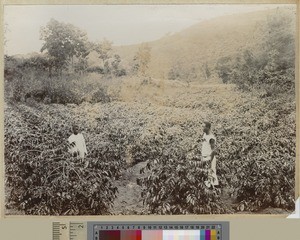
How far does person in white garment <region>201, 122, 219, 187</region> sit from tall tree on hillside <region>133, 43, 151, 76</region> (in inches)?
28.1

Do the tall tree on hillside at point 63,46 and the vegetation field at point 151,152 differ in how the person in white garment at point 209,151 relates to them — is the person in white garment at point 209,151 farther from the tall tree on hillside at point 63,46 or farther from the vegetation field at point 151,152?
the tall tree on hillside at point 63,46

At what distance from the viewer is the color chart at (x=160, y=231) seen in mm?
859

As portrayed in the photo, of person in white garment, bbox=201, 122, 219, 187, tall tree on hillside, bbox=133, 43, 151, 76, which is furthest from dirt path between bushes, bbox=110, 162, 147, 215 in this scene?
tall tree on hillside, bbox=133, 43, 151, 76

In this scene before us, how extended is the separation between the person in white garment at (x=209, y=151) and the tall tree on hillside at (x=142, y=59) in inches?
28.1

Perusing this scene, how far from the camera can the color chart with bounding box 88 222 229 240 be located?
86cm

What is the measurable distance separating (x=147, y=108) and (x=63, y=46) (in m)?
0.89

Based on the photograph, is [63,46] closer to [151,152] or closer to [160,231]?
[151,152]

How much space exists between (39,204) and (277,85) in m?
2.30

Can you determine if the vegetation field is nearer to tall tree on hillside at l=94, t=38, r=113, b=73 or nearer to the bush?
the bush

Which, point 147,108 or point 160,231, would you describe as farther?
point 147,108

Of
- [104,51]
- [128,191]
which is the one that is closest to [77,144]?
[128,191]

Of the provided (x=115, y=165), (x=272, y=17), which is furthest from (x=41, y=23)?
(x=272, y=17)

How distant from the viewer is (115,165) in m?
4.71

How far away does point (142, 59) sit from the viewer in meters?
4.67
